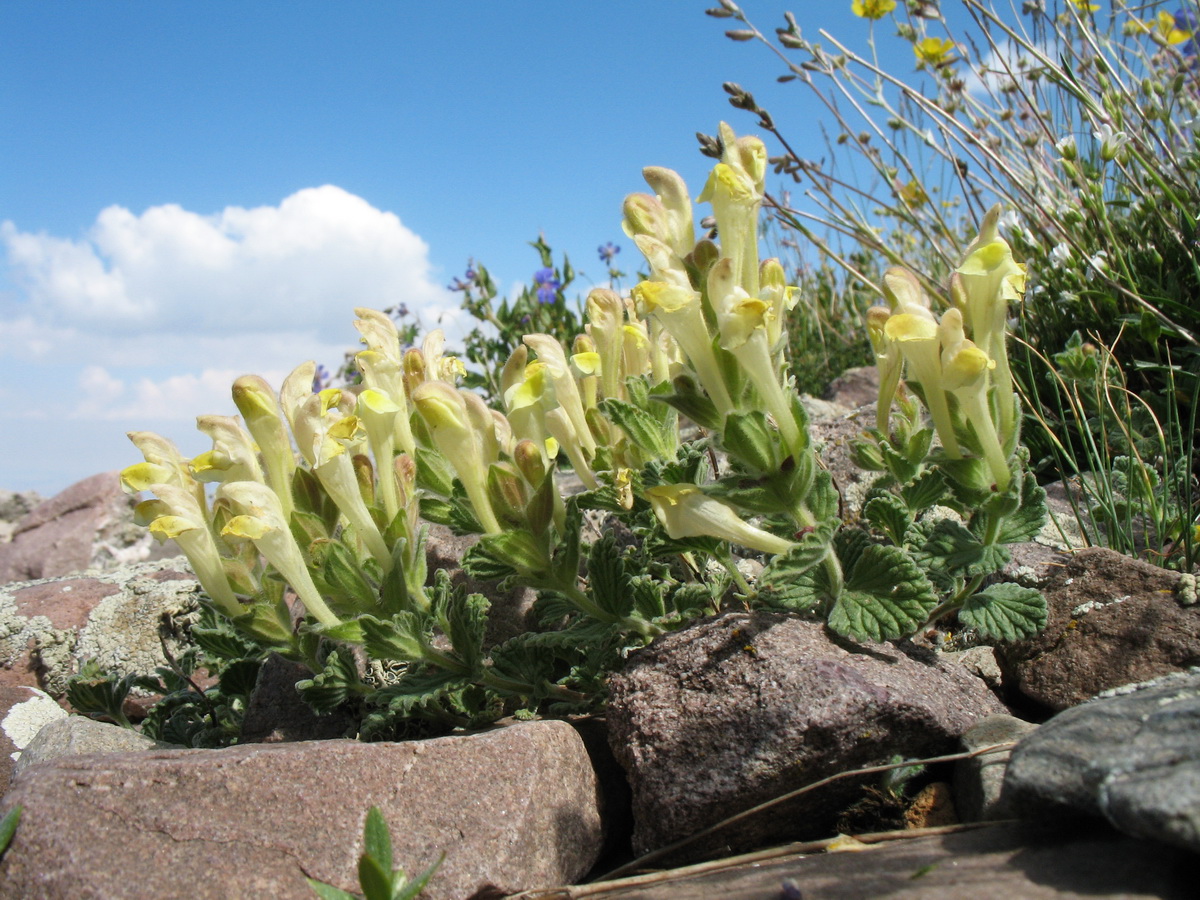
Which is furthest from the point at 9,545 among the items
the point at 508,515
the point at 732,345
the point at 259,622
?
the point at 732,345

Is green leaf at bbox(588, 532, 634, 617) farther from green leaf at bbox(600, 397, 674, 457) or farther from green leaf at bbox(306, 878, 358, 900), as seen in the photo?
green leaf at bbox(306, 878, 358, 900)

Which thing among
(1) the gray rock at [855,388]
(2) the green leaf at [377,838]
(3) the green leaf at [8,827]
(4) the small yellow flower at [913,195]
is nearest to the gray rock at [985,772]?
(2) the green leaf at [377,838]

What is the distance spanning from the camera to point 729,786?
1582 millimetres

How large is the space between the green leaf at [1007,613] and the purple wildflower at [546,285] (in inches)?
163

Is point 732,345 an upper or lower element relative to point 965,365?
upper

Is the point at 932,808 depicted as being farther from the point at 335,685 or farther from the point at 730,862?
the point at 335,685

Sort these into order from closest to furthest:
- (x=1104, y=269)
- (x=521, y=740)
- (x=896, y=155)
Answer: (x=521, y=740) → (x=1104, y=269) → (x=896, y=155)

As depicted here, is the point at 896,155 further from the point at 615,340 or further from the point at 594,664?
the point at 594,664

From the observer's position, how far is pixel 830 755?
158 centimetres

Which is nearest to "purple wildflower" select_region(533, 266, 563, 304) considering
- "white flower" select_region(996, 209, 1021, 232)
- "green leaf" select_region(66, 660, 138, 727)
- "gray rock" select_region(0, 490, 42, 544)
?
"white flower" select_region(996, 209, 1021, 232)

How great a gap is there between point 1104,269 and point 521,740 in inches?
112

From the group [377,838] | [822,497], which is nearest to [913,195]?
[822,497]

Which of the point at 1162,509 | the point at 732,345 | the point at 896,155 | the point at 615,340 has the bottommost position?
the point at 1162,509

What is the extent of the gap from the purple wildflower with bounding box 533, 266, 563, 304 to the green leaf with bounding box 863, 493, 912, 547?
3.95 metres
